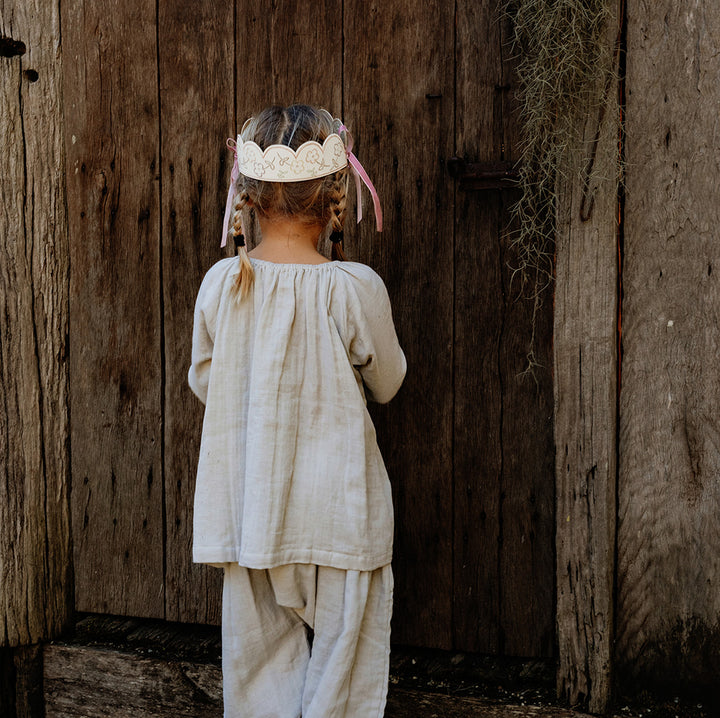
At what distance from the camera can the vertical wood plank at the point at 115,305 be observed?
8.69 feet

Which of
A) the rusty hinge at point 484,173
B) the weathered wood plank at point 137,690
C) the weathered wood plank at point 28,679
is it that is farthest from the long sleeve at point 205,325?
the weathered wood plank at point 28,679

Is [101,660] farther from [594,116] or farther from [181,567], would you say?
[594,116]

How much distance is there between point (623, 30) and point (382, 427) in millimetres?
1270

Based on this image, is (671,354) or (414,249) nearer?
(671,354)

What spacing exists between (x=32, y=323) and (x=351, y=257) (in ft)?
3.45

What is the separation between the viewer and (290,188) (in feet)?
6.31

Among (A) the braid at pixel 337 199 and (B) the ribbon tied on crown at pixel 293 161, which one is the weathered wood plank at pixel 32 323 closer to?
(B) the ribbon tied on crown at pixel 293 161

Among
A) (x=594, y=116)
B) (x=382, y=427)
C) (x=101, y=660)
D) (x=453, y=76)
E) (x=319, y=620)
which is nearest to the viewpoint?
(x=319, y=620)

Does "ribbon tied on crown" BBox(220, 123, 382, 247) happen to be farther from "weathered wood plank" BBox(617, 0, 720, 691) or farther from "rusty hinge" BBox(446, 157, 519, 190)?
"weathered wood plank" BBox(617, 0, 720, 691)

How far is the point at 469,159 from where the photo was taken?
93.2 inches

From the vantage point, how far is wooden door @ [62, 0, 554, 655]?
240 cm

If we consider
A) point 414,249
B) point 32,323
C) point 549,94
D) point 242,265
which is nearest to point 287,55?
point 414,249

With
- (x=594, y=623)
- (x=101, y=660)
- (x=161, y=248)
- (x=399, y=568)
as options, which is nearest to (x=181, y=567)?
(x=101, y=660)

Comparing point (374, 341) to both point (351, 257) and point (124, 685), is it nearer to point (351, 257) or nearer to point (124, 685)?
point (351, 257)
